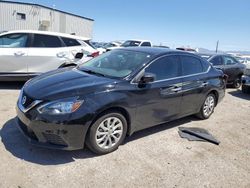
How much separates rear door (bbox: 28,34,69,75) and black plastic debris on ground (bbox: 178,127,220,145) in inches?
168

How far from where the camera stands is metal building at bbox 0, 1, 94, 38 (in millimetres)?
26438

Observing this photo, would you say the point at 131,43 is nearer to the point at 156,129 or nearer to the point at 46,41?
the point at 46,41

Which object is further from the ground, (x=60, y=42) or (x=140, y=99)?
(x=60, y=42)

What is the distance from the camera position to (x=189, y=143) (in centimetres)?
456

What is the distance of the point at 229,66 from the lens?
1027cm

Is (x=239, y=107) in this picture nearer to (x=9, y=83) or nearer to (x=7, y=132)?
(x=7, y=132)

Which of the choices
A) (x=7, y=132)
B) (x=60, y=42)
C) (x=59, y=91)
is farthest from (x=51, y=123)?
(x=60, y=42)

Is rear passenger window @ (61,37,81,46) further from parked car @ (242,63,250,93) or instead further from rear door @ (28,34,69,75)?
parked car @ (242,63,250,93)

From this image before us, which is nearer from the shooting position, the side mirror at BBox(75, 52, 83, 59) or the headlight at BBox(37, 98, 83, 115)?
the headlight at BBox(37, 98, 83, 115)

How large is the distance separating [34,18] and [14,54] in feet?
77.4

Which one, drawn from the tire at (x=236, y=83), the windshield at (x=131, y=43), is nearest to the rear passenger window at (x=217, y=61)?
the tire at (x=236, y=83)

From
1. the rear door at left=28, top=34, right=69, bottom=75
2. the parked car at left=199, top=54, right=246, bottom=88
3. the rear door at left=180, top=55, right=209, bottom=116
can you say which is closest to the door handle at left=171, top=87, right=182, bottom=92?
the rear door at left=180, top=55, right=209, bottom=116

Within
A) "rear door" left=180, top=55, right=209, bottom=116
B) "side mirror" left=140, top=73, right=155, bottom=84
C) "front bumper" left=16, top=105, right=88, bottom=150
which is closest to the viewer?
"front bumper" left=16, top=105, right=88, bottom=150

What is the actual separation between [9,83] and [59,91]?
520 centimetres
